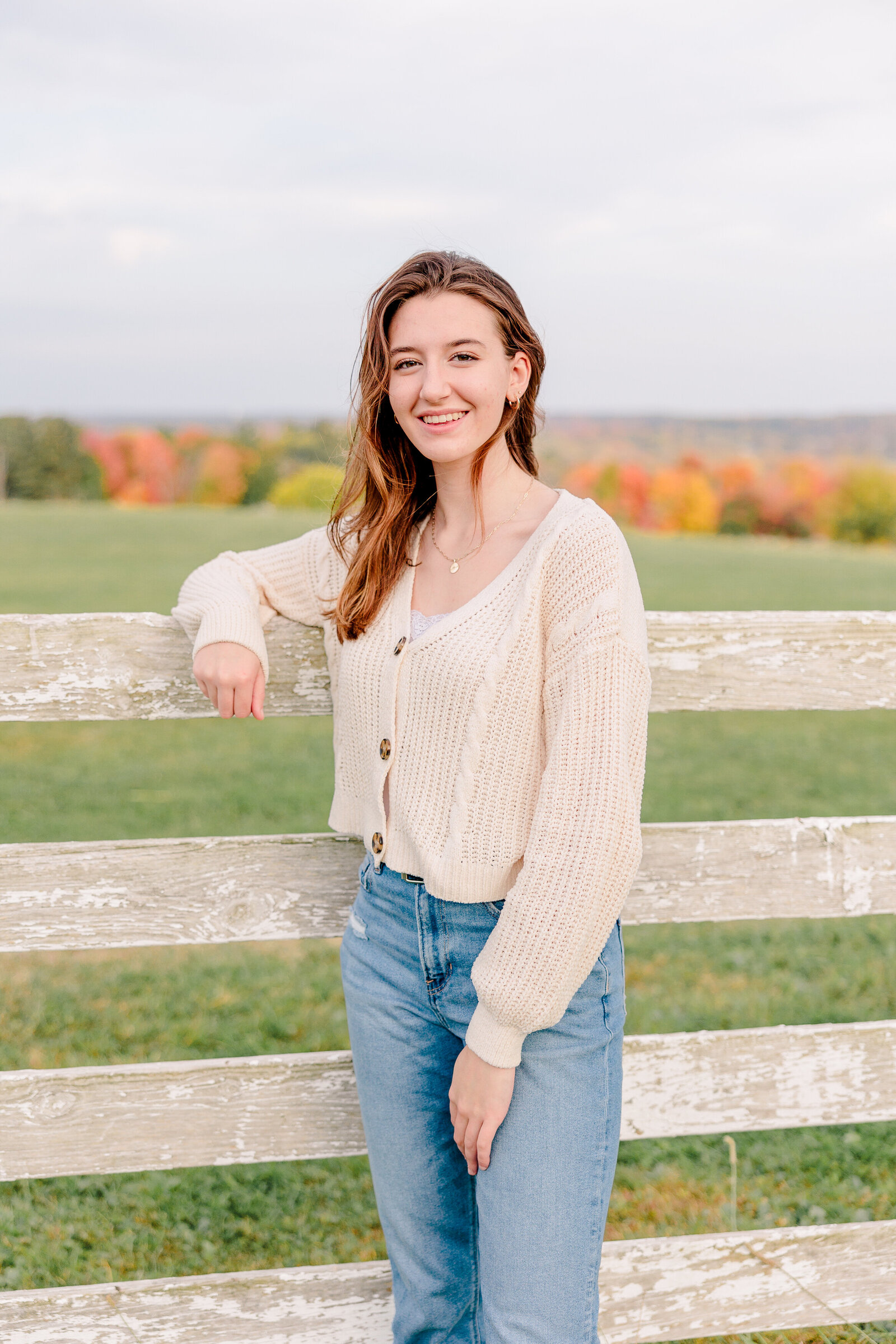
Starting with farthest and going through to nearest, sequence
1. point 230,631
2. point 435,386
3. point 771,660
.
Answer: point 771,660
point 230,631
point 435,386

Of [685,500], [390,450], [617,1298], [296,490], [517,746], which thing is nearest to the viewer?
[517,746]

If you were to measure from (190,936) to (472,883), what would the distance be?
711 millimetres

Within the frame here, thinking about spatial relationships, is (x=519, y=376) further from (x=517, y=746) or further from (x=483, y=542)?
(x=517, y=746)

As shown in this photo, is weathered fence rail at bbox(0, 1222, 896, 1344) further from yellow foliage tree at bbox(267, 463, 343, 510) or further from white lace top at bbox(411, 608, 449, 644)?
yellow foliage tree at bbox(267, 463, 343, 510)

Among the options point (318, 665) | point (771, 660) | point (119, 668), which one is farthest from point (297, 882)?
point (771, 660)

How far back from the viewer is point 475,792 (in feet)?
6.07

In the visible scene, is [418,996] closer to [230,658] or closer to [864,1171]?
[230,658]

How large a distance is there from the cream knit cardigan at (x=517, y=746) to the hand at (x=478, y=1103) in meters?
0.04

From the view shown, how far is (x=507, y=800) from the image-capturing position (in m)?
1.84

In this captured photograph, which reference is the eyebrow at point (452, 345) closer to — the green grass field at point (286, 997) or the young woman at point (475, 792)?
the young woman at point (475, 792)

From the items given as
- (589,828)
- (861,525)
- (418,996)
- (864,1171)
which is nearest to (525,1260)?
(418,996)

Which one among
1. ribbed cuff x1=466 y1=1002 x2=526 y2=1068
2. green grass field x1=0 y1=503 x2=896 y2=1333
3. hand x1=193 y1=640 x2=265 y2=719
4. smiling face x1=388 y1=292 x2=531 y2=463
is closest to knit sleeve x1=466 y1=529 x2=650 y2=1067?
ribbed cuff x1=466 y1=1002 x2=526 y2=1068

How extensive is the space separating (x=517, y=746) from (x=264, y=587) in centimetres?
68

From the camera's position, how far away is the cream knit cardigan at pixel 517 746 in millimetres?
1695
